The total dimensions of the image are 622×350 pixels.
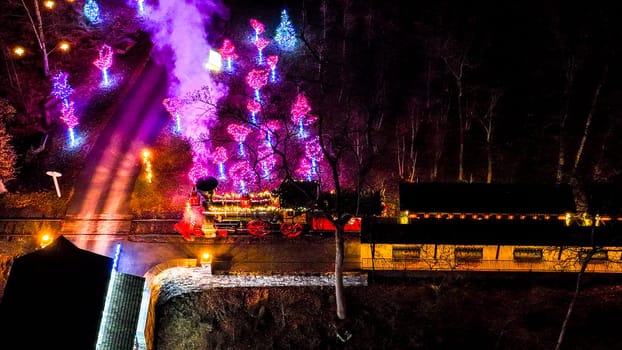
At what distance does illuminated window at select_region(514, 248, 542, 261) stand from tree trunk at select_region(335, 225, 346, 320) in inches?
422

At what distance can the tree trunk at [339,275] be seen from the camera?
3043 cm

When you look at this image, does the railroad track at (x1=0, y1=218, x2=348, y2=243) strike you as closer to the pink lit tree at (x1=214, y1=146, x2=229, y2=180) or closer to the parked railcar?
the parked railcar

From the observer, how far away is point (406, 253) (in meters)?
35.0

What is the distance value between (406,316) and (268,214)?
1036cm

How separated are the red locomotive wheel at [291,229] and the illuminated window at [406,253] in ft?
19.7

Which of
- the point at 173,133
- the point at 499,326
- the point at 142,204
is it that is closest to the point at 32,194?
the point at 142,204

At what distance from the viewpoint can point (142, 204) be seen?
39562mm

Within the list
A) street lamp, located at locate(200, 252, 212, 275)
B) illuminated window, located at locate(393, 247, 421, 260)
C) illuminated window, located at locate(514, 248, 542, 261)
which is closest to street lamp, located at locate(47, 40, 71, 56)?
street lamp, located at locate(200, 252, 212, 275)

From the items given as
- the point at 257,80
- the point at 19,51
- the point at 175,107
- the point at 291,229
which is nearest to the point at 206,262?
the point at 291,229

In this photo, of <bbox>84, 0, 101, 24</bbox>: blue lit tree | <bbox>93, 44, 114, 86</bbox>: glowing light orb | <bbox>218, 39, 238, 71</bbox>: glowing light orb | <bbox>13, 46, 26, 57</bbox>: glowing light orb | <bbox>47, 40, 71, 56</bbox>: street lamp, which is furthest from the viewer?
<bbox>84, 0, 101, 24</bbox>: blue lit tree

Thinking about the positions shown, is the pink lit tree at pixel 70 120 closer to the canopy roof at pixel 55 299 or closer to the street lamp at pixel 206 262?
the street lamp at pixel 206 262

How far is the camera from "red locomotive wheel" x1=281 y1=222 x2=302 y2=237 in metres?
36.8

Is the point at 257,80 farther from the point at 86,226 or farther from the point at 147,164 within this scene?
the point at 86,226

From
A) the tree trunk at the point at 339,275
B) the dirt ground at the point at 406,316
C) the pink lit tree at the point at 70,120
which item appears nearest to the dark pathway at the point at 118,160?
the pink lit tree at the point at 70,120
